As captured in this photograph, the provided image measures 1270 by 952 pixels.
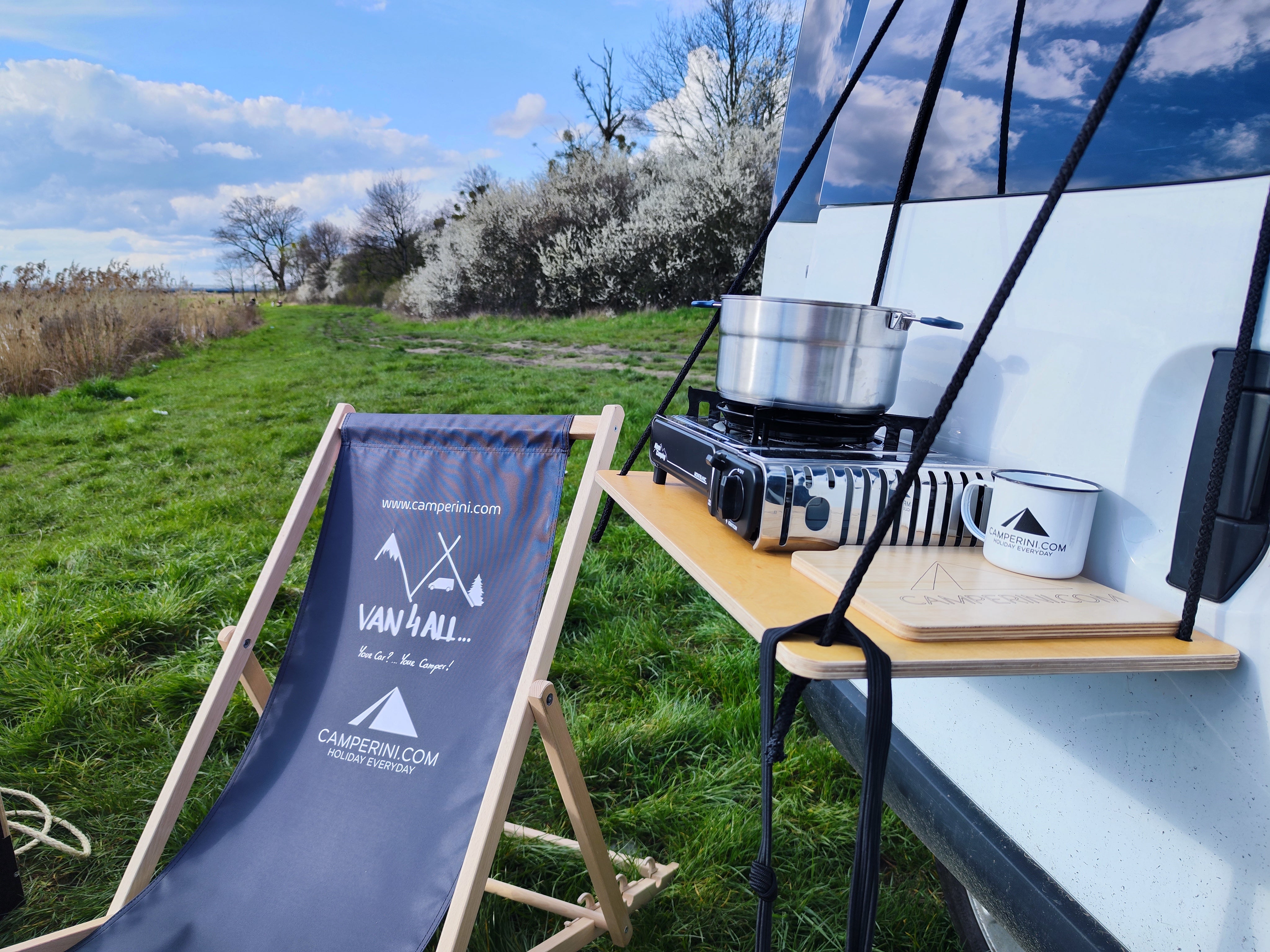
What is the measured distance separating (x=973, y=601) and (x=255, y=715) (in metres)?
2.29

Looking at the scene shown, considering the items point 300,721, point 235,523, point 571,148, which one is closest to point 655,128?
point 571,148

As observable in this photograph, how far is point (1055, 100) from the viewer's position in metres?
1.36

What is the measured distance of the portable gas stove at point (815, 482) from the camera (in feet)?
3.65

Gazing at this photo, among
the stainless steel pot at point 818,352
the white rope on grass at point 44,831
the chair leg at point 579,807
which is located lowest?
the white rope on grass at point 44,831

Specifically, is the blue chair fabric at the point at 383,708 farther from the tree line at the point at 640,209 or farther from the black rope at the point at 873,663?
the tree line at the point at 640,209

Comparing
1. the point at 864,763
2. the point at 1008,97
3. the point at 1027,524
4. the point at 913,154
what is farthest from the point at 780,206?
the point at 864,763

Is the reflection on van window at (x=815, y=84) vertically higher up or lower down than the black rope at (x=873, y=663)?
higher up

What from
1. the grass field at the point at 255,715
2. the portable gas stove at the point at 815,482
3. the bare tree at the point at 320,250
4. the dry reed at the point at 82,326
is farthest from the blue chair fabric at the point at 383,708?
the bare tree at the point at 320,250

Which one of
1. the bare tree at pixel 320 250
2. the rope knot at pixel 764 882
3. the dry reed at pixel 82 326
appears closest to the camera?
the rope knot at pixel 764 882

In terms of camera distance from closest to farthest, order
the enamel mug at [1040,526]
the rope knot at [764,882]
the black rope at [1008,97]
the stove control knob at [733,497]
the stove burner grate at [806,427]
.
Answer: the rope knot at [764,882], the enamel mug at [1040,526], the stove control knob at [733,497], the stove burner grate at [806,427], the black rope at [1008,97]

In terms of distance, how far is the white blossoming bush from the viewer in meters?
13.8

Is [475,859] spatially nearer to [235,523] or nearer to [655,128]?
[235,523]

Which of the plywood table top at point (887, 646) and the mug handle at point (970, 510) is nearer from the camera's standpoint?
the plywood table top at point (887, 646)

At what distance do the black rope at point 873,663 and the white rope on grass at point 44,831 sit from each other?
1.96 metres
